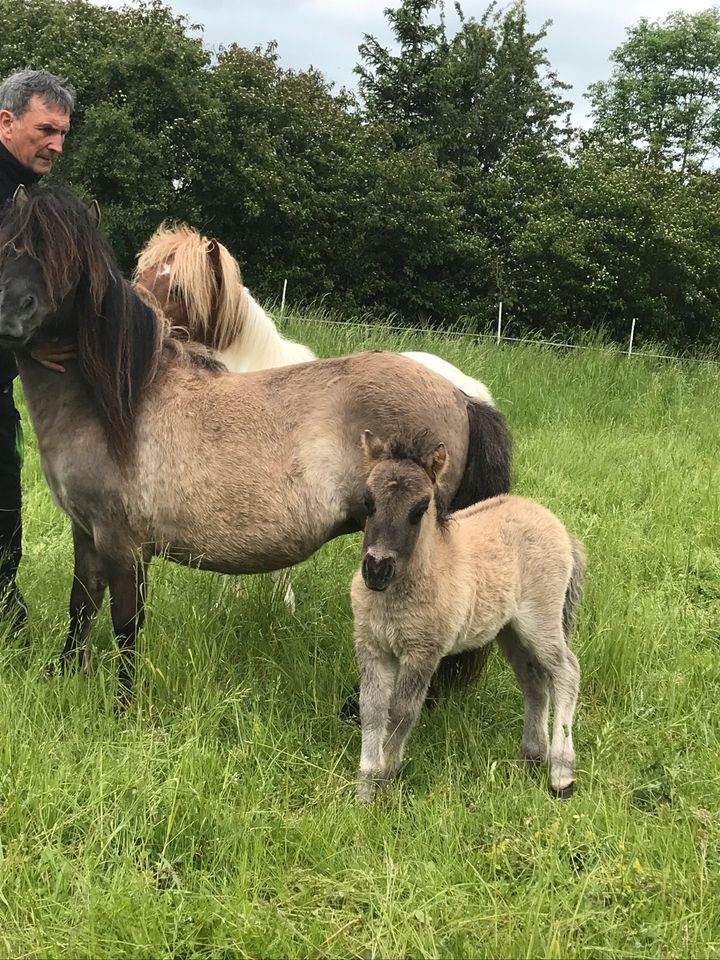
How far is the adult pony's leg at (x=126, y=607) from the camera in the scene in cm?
321

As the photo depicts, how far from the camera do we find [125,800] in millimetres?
2514

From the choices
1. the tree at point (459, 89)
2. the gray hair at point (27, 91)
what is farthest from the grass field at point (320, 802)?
the tree at point (459, 89)

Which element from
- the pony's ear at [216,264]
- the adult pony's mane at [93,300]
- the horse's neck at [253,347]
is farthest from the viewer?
the horse's neck at [253,347]

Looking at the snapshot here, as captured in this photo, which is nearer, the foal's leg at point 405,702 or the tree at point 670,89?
the foal's leg at point 405,702

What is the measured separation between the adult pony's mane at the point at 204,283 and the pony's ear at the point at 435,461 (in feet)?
7.21

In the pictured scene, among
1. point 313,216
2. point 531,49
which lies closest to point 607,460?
point 313,216

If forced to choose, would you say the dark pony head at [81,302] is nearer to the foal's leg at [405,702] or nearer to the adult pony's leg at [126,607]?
the adult pony's leg at [126,607]

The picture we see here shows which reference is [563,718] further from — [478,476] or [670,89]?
[670,89]

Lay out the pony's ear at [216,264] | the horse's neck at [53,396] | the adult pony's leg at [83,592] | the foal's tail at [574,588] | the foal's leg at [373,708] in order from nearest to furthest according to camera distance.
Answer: the foal's leg at [373,708] < the horse's neck at [53,396] < the foal's tail at [574,588] < the adult pony's leg at [83,592] < the pony's ear at [216,264]

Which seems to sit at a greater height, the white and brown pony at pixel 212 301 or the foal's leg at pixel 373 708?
the white and brown pony at pixel 212 301

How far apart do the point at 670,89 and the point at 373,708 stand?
136 ft

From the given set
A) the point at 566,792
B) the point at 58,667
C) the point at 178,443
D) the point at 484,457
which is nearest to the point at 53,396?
the point at 178,443

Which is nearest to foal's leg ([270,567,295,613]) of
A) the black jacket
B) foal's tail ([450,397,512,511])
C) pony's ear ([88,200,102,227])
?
foal's tail ([450,397,512,511])

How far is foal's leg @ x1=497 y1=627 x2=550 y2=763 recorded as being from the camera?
3.16m
